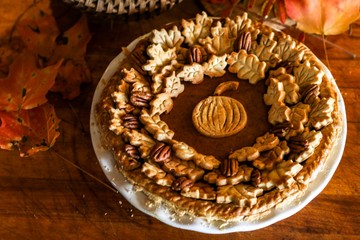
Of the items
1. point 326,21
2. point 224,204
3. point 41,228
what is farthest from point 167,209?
point 326,21

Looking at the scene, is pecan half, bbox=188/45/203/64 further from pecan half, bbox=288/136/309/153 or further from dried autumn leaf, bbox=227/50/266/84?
pecan half, bbox=288/136/309/153

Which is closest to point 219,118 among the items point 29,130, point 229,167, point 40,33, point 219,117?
point 219,117

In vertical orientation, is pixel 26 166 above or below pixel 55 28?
below

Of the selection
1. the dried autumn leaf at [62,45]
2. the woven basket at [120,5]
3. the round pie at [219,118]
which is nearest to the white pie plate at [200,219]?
the round pie at [219,118]

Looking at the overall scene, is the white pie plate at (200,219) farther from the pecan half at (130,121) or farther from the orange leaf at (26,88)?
the orange leaf at (26,88)

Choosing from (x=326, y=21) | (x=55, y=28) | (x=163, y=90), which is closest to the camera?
(x=163, y=90)

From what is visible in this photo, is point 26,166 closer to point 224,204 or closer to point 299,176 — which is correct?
point 224,204

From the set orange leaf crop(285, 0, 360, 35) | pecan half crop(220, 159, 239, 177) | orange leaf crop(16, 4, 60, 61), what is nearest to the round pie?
pecan half crop(220, 159, 239, 177)
